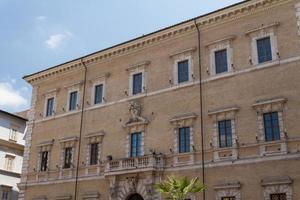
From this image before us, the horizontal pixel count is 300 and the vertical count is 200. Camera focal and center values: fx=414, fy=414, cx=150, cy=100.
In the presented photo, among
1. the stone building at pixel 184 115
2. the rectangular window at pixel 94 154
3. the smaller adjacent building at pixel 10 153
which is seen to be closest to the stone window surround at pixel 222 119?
the stone building at pixel 184 115

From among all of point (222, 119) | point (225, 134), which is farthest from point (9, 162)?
point (225, 134)

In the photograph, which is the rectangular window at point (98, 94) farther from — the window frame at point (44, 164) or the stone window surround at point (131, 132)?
the window frame at point (44, 164)

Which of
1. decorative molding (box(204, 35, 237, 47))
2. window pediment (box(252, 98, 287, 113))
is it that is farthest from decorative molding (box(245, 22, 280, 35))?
window pediment (box(252, 98, 287, 113))

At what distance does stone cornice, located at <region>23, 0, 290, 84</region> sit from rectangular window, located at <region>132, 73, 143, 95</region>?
2206mm

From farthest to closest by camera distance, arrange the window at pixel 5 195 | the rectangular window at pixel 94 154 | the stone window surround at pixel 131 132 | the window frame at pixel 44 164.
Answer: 1. the window at pixel 5 195
2. the window frame at pixel 44 164
3. the rectangular window at pixel 94 154
4. the stone window surround at pixel 131 132

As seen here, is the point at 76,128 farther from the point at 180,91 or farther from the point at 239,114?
the point at 239,114

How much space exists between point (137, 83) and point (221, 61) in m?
6.88

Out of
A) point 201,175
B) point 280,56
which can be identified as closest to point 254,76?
point 280,56

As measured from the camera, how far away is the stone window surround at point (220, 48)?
26297mm

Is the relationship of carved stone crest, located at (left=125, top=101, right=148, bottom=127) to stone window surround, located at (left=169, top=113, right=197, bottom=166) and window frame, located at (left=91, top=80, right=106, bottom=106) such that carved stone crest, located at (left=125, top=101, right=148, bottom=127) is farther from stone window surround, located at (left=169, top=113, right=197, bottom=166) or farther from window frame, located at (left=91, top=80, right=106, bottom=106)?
window frame, located at (left=91, top=80, right=106, bottom=106)

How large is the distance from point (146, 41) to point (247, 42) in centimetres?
805

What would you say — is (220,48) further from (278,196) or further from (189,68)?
(278,196)

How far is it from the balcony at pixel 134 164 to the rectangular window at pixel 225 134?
4211mm

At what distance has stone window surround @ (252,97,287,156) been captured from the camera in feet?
74.6
